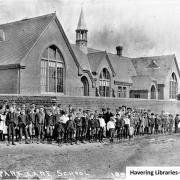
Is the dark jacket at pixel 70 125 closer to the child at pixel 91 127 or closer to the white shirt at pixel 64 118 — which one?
the white shirt at pixel 64 118

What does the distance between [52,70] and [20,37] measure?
11.5 ft

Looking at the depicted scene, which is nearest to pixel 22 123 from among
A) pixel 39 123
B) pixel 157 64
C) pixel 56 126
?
pixel 39 123

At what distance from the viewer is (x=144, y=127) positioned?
68.3ft

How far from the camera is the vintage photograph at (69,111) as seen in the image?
1220 centimetres

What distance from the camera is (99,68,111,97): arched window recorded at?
34.9 meters

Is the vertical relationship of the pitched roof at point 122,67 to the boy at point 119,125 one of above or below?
→ above

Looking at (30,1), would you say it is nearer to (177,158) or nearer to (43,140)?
(43,140)

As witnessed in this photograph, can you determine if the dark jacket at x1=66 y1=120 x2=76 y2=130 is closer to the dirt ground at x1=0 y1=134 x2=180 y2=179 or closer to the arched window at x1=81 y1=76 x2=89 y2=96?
the dirt ground at x1=0 y1=134 x2=180 y2=179

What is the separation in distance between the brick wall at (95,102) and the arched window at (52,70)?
4.73m

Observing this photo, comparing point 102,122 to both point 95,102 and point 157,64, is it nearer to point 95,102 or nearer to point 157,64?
point 95,102

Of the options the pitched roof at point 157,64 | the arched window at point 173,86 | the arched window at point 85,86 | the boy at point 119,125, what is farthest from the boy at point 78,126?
the arched window at point 173,86

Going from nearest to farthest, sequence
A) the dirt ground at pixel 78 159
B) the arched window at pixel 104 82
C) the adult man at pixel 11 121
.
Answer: the dirt ground at pixel 78 159, the adult man at pixel 11 121, the arched window at pixel 104 82

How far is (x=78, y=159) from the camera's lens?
12.7 metres

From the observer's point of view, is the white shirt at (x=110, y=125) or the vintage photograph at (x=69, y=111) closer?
the vintage photograph at (x=69, y=111)
